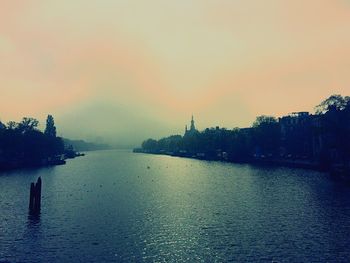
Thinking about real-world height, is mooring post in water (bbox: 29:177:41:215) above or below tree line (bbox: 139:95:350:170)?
below

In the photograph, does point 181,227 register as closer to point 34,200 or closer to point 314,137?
point 34,200

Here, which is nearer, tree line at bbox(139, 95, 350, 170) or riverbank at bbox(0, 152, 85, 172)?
tree line at bbox(139, 95, 350, 170)

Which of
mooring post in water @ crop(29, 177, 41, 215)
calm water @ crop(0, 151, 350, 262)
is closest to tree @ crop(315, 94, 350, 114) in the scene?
calm water @ crop(0, 151, 350, 262)

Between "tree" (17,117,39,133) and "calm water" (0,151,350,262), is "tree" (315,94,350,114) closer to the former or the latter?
"calm water" (0,151,350,262)

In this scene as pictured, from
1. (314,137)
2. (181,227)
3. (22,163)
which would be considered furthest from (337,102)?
(22,163)

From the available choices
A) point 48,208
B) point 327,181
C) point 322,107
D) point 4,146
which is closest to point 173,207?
point 48,208

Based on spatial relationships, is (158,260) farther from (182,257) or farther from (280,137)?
(280,137)

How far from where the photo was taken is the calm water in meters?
35.5

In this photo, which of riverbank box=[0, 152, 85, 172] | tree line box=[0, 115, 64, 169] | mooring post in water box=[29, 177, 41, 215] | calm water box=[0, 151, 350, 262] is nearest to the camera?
calm water box=[0, 151, 350, 262]

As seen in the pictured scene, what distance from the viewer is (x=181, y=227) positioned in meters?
46.8

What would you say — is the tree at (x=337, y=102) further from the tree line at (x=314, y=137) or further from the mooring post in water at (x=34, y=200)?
the mooring post in water at (x=34, y=200)

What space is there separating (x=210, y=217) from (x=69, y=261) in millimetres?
26128

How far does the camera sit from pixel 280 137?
192 m

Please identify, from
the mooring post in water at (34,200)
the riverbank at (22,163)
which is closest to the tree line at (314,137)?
the mooring post in water at (34,200)
